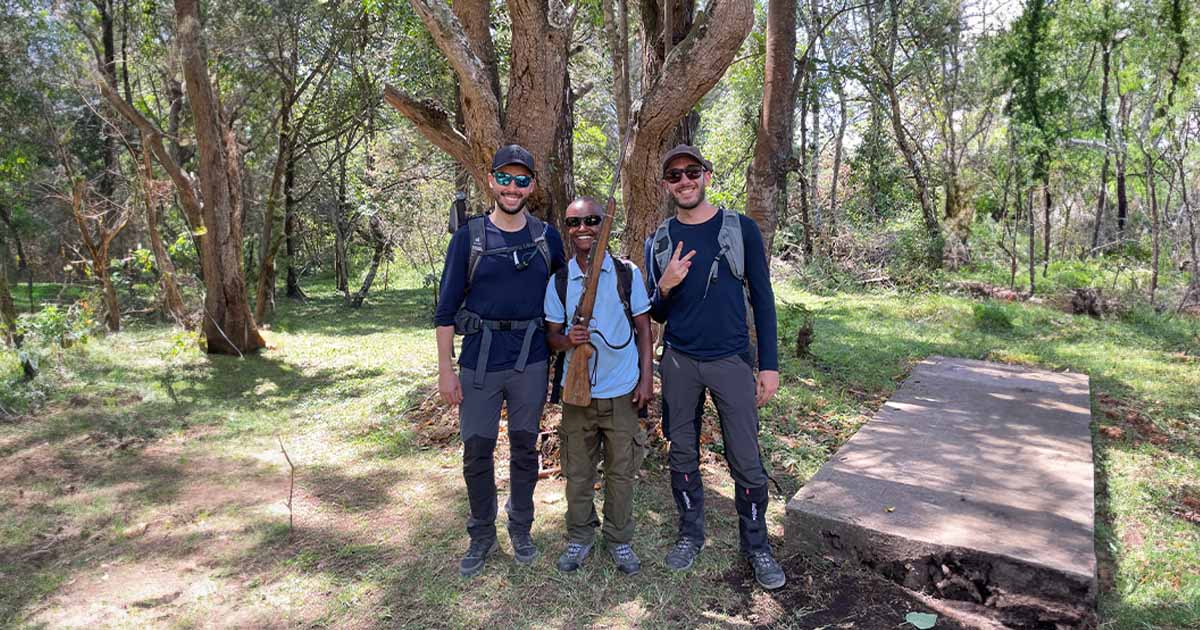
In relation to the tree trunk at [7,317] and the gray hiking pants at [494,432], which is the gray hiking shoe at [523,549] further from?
the tree trunk at [7,317]

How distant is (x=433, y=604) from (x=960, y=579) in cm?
243

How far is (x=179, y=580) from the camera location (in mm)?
3854

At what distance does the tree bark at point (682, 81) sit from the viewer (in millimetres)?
4379

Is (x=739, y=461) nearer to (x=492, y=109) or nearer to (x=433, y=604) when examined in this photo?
(x=433, y=604)

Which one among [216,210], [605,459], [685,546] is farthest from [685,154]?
[216,210]

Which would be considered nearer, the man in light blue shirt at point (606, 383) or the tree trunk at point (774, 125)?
the man in light blue shirt at point (606, 383)

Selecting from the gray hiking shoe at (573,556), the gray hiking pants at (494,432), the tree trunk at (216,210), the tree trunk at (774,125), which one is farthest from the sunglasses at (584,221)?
the tree trunk at (216,210)

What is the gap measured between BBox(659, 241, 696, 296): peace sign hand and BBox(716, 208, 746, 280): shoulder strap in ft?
0.56

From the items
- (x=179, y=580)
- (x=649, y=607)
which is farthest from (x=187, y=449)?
(x=649, y=607)

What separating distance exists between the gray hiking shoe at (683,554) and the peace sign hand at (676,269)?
134 cm

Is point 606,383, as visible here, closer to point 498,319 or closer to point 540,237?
point 498,319

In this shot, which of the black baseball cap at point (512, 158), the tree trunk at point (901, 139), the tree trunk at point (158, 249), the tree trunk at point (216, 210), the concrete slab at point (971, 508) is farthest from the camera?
the tree trunk at point (901, 139)

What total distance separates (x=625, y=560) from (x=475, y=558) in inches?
29.9

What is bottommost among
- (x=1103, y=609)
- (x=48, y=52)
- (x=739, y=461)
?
(x=1103, y=609)
